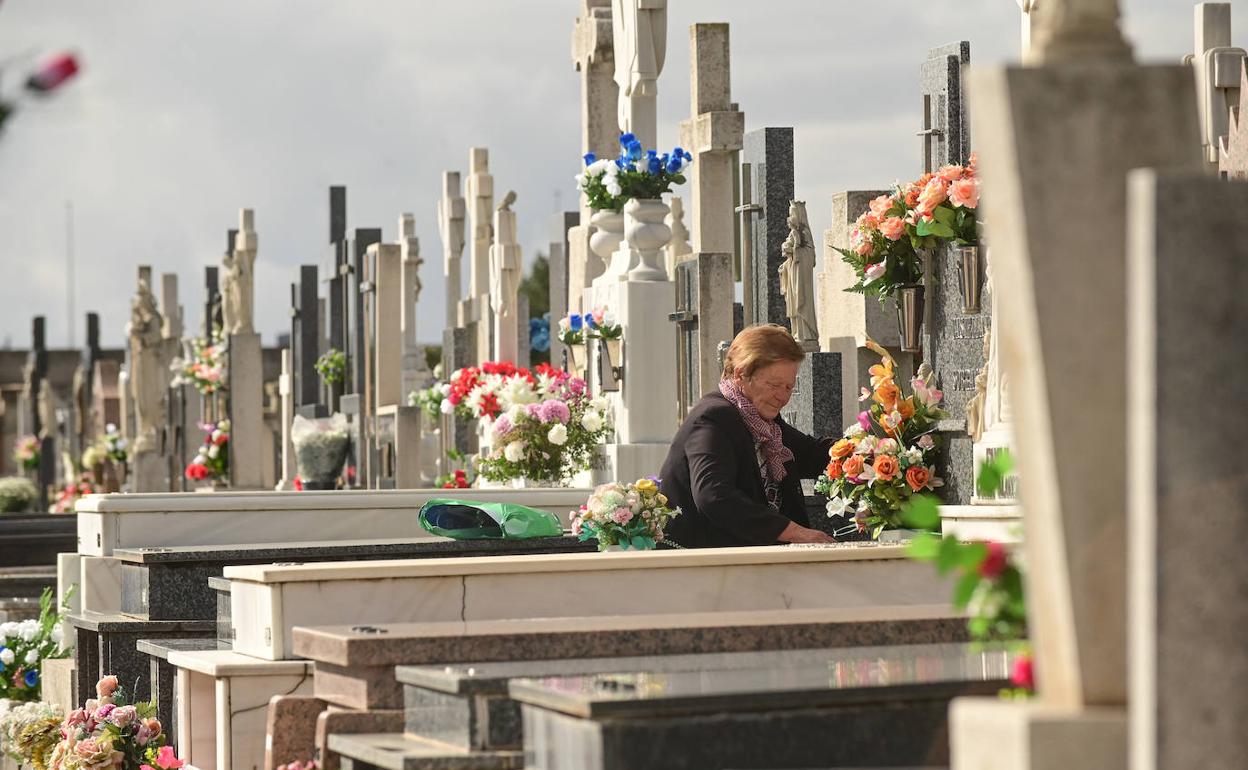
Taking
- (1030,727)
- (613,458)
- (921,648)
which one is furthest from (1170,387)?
(613,458)

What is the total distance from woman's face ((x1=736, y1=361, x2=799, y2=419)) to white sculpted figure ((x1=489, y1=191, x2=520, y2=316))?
945 cm

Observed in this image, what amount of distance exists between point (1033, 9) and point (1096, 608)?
4633 mm

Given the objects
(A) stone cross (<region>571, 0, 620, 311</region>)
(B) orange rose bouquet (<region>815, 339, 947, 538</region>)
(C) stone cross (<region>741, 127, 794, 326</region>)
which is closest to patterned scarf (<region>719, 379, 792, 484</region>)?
(B) orange rose bouquet (<region>815, 339, 947, 538</region>)

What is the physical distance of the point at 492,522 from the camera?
8.59 meters


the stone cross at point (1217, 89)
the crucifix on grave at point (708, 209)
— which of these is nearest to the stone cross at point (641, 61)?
the crucifix on grave at point (708, 209)

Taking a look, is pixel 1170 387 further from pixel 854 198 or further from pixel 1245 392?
pixel 854 198

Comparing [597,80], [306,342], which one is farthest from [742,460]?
[306,342]

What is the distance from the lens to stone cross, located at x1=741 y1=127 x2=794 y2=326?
10359 mm

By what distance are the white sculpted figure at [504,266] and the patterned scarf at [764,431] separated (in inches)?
365

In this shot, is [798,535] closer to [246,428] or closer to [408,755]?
[408,755]

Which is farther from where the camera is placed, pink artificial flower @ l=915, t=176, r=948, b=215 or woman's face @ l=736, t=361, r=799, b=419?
pink artificial flower @ l=915, t=176, r=948, b=215

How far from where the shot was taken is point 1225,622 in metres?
3.07

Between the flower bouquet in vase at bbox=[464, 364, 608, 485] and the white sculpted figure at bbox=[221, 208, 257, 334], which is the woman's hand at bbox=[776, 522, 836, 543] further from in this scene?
the white sculpted figure at bbox=[221, 208, 257, 334]

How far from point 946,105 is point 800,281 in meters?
1.05
